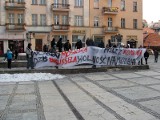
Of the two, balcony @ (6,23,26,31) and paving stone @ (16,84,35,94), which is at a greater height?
balcony @ (6,23,26,31)

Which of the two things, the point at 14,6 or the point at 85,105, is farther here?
the point at 14,6

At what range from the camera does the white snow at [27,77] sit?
15.6 m

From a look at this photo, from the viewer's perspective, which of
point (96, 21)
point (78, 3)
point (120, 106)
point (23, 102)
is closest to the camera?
point (120, 106)

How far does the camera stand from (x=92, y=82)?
1450cm

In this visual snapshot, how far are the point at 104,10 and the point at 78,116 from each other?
44339mm

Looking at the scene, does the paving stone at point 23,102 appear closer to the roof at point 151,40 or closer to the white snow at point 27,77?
the white snow at point 27,77

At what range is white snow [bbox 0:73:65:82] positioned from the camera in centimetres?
1565

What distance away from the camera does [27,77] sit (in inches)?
633

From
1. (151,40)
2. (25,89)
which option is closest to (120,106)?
(25,89)

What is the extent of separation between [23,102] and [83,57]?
30.3 feet

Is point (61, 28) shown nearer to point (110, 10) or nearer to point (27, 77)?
point (110, 10)

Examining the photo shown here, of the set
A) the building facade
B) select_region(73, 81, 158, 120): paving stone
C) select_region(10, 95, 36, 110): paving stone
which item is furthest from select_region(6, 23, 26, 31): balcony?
select_region(10, 95, 36, 110): paving stone

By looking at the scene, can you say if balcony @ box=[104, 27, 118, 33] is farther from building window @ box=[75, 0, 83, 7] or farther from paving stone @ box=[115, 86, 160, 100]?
paving stone @ box=[115, 86, 160, 100]

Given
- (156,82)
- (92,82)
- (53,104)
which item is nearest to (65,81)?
(92,82)
